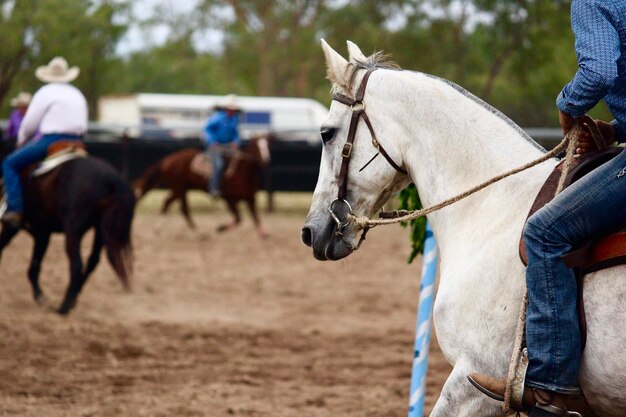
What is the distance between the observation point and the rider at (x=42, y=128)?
904 centimetres

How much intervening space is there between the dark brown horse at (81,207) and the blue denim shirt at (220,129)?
7.49 meters

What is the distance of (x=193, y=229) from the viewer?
1622cm

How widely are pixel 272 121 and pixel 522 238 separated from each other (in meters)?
27.8

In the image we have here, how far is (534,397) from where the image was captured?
3461mm

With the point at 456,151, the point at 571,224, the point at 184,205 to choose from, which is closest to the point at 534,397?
the point at 571,224

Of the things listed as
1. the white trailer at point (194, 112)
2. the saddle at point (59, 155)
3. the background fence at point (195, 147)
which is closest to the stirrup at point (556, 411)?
the saddle at point (59, 155)

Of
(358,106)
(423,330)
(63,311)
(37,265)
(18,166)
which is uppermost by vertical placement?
(358,106)

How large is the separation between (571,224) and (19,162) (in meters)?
7.15

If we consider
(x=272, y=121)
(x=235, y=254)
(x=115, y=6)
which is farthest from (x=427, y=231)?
(x=272, y=121)

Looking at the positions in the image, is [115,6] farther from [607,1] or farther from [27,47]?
[607,1]

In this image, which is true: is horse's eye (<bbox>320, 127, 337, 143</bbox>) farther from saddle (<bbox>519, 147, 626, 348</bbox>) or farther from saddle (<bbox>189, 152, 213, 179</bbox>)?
saddle (<bbox>189, 152, 213, 179</bbox>)

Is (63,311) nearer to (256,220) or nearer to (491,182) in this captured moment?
(491,182)

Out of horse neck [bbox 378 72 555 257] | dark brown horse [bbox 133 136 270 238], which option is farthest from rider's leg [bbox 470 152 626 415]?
dark brown horse [bbox 133 136 270 238]

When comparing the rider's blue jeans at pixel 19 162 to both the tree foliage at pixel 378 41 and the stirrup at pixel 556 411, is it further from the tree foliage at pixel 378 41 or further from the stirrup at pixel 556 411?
the tree foliage at pixel 378 41
